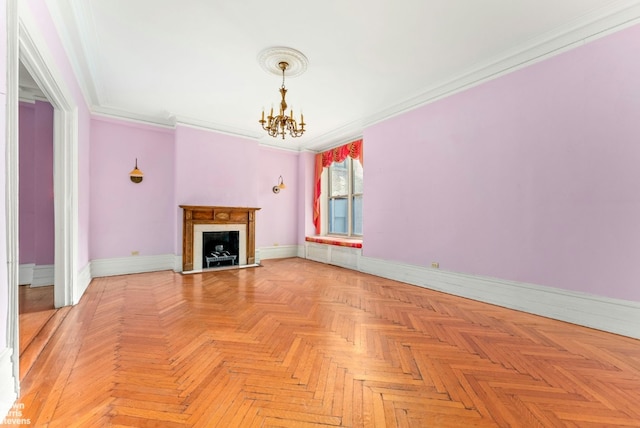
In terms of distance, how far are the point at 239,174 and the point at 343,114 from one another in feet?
7.92

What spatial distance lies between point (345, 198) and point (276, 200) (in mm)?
1641

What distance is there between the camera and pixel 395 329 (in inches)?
100

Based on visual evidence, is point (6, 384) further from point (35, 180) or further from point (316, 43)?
point (35, 180)

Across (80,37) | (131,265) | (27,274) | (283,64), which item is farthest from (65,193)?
(283,64)

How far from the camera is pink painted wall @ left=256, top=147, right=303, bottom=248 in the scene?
6.47m

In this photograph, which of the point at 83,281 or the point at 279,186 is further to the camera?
the point at 279,186

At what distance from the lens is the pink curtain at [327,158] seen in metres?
5.77

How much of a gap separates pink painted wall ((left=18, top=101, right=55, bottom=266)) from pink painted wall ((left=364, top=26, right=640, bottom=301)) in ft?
17.0

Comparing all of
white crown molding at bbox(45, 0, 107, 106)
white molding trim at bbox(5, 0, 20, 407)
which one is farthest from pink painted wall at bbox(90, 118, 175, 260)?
white molding trim at bbox(5, 0, 20, 407)

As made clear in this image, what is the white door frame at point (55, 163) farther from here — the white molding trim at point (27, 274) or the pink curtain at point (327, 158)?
the pink curtain at point (327, 158)

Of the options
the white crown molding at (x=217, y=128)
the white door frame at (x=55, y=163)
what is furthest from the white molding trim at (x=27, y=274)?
the white crown molding at (x=217, y=128)

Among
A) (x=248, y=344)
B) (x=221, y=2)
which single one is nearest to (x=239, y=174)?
(x=221, y=2)

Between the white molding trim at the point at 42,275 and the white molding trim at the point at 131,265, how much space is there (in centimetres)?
51

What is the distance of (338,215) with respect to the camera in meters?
6.79
